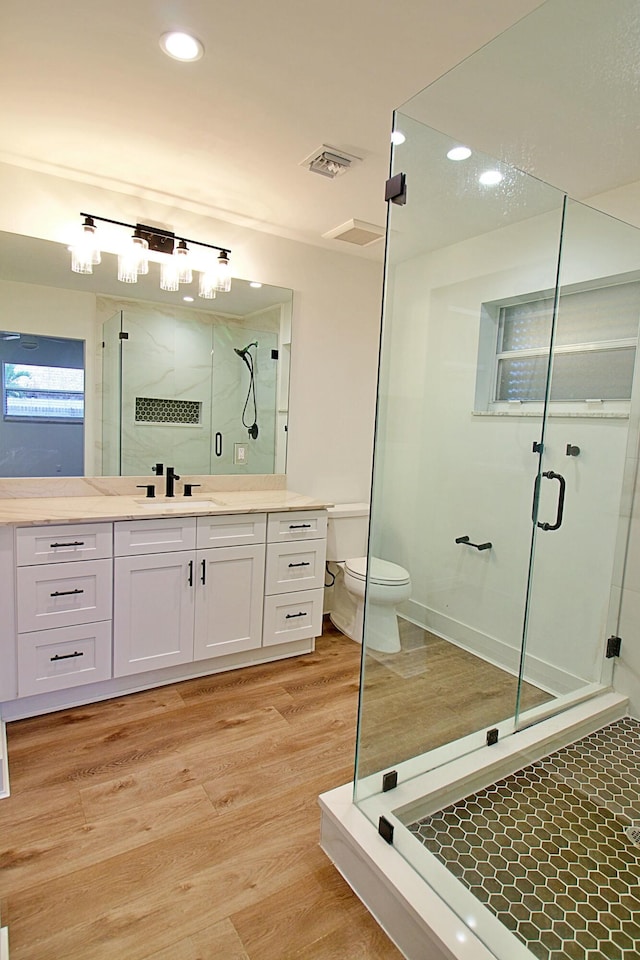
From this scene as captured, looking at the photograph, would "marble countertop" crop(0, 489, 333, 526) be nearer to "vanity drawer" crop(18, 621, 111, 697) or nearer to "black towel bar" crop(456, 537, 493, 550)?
"vanity drawer" crop(18, 621, 111, 697)

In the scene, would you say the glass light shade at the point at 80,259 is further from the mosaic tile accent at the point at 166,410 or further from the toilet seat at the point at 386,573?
the toilet seat at the point at 386,573

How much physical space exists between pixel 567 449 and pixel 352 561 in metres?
1.38

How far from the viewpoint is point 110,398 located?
271 centimetres

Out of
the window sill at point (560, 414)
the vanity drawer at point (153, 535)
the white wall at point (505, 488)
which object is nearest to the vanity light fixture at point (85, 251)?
the vanity drawer at point (153, 535)

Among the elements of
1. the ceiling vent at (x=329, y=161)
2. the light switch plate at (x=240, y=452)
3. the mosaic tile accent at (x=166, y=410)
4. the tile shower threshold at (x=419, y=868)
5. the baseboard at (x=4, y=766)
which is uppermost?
the ceiling vent at (x=329, y=161)

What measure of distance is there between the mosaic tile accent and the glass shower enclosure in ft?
4.54

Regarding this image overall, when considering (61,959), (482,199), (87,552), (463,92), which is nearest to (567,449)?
(482,199)

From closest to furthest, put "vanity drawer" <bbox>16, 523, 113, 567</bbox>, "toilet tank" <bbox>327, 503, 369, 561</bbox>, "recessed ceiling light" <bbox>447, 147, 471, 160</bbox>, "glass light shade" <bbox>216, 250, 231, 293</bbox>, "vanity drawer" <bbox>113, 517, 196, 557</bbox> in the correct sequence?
"recessed ceiling light" <bbox>447, 147, 471, 160</bbox>, "vanity drawer" <bbox>16, 523, 113, 567</bbox>, "vanity drawer" <bbox>113, 517, 196, 557</bbox>, "glass light shade" <bbox>216, 250, 231, 293</bbox>, "toilet tank" <bbox>327, 503, 369, 561</bbox>

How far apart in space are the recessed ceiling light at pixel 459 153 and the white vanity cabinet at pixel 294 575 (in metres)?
1.79

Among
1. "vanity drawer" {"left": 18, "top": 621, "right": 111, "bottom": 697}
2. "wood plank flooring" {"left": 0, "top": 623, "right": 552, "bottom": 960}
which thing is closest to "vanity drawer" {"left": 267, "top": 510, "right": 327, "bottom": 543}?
"wood plank flooring" {"left": 0, "top": 623, "right": 552, "bottom": 960}

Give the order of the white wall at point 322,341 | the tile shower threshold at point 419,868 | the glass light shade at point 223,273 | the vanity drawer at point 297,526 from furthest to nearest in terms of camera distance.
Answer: the white wall at point 322,341 < the glass light shade at point 223,273 < the vanity drawer at point 297,526 < the tile shower threshold at point 419,868

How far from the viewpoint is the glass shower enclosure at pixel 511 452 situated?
2.18 meters

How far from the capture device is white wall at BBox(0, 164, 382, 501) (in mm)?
2980

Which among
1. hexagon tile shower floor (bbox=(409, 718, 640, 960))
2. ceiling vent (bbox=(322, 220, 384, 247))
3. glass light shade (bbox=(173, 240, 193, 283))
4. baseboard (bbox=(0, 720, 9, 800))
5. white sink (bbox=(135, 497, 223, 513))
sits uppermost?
ceiling vent (bbox=(322, 220, 384, 247))
